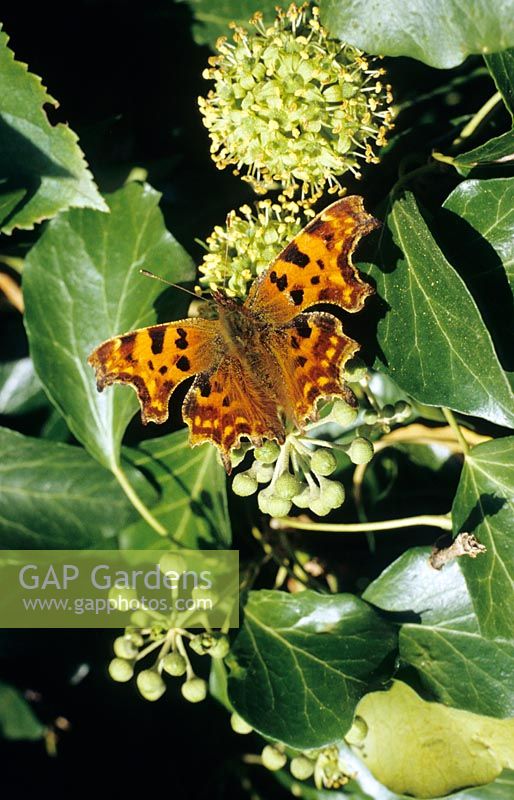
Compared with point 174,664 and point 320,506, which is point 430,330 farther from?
point 174,664

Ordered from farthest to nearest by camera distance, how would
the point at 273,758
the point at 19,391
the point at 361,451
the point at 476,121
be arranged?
the point at 19,391 → the point at 273,758 → the point at 476,121 → the point at 361,451

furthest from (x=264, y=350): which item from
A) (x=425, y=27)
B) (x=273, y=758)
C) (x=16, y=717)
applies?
(x=16, y=717)

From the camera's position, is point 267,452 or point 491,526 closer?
point 267,452

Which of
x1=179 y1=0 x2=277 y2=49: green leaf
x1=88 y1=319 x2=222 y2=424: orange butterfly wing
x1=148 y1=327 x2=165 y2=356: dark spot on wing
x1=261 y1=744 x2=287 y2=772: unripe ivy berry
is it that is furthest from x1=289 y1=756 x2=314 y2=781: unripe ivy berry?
x1=179 y1=0 x2=277 y2=49: green leaf

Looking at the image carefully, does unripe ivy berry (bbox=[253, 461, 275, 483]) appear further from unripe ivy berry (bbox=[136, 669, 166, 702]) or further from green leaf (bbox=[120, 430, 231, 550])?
unripe ivy berry (bbox=[136, 669, 166, 702])

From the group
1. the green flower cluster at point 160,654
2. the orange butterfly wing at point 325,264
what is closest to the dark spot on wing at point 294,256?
the orange butterfly wing at point 325,264

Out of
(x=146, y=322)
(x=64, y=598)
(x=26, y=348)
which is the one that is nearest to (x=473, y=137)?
(x=146, y=322)

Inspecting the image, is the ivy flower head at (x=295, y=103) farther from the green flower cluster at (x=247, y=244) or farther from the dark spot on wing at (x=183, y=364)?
the dark spot on wing at (x=183, y=364)
